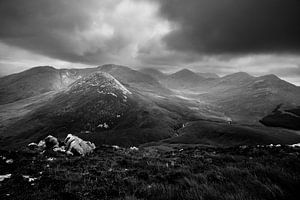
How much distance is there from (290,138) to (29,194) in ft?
494

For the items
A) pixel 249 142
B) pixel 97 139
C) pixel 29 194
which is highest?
pixel 29 194

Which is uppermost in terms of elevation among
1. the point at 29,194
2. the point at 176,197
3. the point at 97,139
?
the point at 176,197

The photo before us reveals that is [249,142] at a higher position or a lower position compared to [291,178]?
lower

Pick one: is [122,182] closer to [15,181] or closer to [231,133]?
[15,181]

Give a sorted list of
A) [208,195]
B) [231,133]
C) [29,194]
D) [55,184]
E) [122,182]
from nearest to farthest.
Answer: [208,195] → [29,194] → [122,182] → [55,184] → [231,133]

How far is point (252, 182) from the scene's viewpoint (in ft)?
16.7

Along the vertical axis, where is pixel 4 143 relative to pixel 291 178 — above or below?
below

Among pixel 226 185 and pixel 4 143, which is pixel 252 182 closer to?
pixel 226 185

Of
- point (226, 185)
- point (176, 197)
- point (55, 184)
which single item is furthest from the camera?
point (55, 184)

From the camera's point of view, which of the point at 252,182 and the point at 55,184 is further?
the point at 55,184

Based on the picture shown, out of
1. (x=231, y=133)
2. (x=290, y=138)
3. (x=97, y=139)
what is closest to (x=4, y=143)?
(x=97, y=139)

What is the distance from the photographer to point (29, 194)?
7141 mm

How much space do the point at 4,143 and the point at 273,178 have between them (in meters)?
236

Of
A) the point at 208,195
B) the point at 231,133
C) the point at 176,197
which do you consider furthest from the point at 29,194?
the point at 231,133
